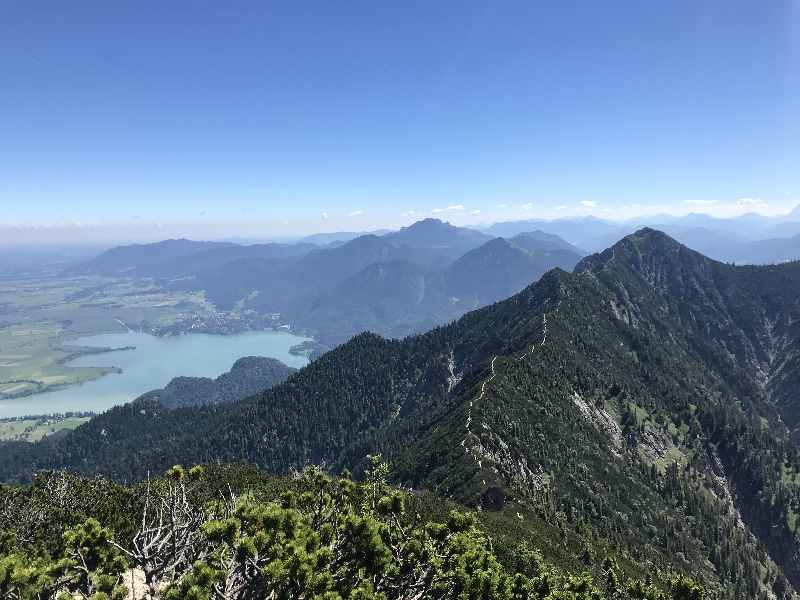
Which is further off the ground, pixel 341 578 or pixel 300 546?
pixel 300 546

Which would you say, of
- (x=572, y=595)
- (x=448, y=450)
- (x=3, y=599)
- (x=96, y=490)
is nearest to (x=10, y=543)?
(x=3, y=599)

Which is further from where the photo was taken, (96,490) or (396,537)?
(96,490)

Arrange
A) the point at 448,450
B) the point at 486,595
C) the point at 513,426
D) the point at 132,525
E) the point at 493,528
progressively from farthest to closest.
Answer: the point at 513,426, the point at 448,450, the point at 493,528, the point at 132,525, the point at 486,595

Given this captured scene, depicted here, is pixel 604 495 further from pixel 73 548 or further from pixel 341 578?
pixel 73 548

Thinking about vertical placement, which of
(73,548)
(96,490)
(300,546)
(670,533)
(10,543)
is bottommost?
(670,533)

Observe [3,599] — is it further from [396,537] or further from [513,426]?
[513,426]

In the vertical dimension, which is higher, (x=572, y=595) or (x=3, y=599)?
(x=3, y=599)

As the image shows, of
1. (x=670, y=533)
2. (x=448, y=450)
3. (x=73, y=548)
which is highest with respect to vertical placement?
(x=73, y=548)

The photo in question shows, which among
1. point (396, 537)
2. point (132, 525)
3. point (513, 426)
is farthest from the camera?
point (513, 426)

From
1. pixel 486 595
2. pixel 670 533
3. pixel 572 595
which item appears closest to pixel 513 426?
pixel 670 533
